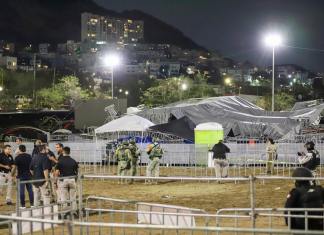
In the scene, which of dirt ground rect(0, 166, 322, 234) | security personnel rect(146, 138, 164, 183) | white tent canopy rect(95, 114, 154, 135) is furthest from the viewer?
white tent canopy rect(95, 114, 154, 135)

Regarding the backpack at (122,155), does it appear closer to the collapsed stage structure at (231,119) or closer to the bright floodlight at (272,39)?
the collapsed stage structure at (231,119)

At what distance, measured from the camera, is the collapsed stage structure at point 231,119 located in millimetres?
34469

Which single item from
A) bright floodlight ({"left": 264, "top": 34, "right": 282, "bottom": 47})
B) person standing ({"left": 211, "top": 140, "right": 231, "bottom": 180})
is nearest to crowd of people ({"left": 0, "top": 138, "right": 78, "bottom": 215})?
person standing ({"left": 211, "top": 140, "right": 231, "bottom": 180})

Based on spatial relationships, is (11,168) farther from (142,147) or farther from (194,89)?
(194,89)

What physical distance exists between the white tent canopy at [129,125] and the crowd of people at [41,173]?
17.4 metres

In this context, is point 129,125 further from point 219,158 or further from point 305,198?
point 305,198

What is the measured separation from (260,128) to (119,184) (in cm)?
1487

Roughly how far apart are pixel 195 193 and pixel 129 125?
52.7 feet

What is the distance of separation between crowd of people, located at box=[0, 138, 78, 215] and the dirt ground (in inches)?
33.6

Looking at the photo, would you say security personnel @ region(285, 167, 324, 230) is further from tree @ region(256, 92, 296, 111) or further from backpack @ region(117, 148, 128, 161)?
tree @ region(256, 92, 296, 111)

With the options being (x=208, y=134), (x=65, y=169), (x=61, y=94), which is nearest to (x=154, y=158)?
(x=208, y=134)

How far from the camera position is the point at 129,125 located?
3466 centimetres

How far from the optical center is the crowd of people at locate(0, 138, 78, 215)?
13.3m

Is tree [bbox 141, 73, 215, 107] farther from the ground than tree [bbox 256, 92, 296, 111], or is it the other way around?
tree [bbox 141, 73, 215, 107]
